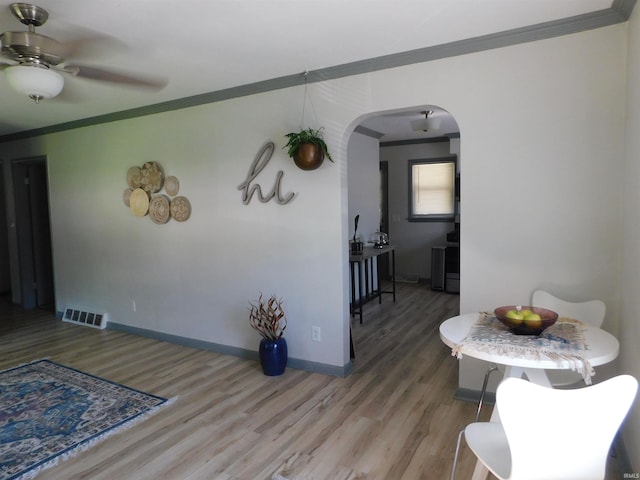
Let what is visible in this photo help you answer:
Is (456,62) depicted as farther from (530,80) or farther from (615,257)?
(615,257)

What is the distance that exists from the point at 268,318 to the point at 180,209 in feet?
4.83

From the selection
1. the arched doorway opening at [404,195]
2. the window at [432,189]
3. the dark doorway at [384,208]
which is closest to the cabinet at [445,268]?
the arched doorway opening at [404,195]

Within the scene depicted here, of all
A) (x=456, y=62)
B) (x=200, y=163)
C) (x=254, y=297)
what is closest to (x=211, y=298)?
(x=254, y=297)

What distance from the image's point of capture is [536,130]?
8.30 ft

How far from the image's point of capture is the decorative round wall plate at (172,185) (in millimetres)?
4090

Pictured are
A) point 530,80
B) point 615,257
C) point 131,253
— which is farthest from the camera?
point 131,253

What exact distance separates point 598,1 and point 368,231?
4296mm

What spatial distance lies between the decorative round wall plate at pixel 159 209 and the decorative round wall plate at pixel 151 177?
0.10 m

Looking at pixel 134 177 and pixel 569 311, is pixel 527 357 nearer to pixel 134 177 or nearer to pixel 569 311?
pixel 569 311

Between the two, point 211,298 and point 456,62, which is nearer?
point 456,62

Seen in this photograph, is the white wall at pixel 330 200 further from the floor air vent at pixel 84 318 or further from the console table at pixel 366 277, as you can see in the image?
the console table at pixel 366 277

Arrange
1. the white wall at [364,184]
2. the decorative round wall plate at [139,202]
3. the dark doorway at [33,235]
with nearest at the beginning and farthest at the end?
the decorative round wall plate at [139,202] → the white wall at [364,184] → the dark doorway at [33,235]

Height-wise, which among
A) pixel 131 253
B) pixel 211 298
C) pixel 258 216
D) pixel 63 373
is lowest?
pixel 63 373

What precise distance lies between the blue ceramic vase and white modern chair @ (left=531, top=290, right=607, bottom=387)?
1.90m
